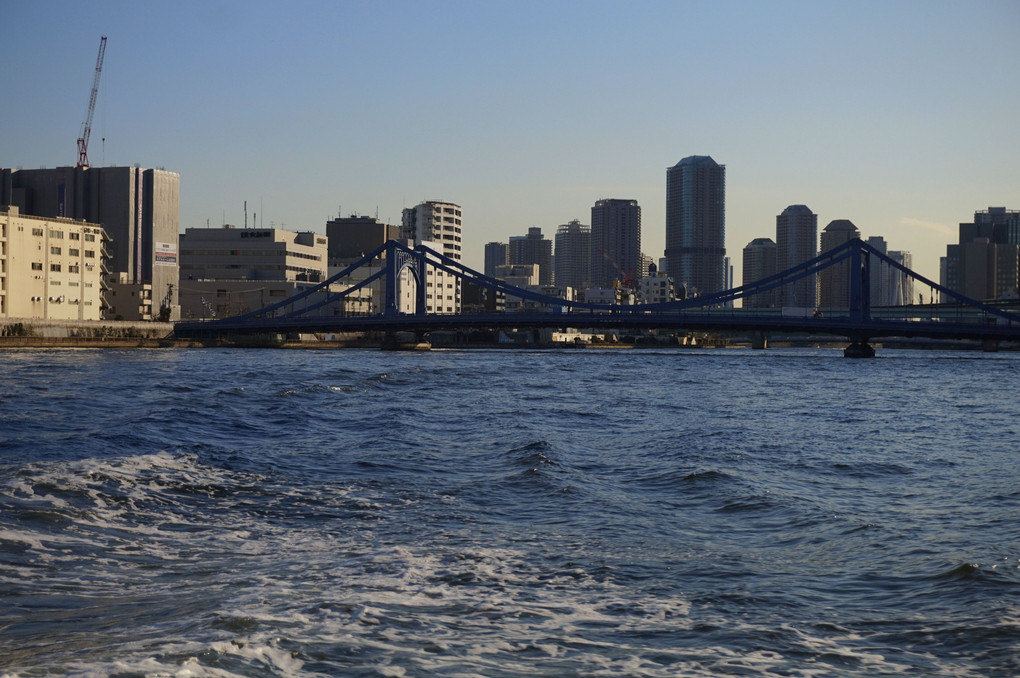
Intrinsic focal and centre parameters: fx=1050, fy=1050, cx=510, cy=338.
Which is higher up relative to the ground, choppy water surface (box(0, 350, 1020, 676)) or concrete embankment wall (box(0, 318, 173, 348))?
concrete embankment wall (box(0, 318, 173, 348))

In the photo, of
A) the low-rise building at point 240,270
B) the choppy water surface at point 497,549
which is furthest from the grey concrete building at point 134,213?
the choppy water surface at point 497,549

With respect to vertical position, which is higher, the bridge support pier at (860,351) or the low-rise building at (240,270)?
the low-rise building at (240,270)

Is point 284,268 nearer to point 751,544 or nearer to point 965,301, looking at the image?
point 965,301

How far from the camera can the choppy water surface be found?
26.3 ft

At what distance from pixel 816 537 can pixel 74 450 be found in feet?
41.9

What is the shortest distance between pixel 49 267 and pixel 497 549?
9374 cm

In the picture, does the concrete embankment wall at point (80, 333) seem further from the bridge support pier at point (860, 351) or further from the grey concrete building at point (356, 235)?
the grey concrete building at point (356, 235)

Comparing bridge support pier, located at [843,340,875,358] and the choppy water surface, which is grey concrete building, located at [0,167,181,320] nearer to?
bridge support pier, located at [843,340,875,358]

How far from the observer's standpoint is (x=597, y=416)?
3038 centimetres

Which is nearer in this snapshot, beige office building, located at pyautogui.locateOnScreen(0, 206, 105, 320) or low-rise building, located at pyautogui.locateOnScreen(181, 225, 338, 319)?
beige office building, located at pyautogui.locateOnScreen(0, 206, 105, 320)

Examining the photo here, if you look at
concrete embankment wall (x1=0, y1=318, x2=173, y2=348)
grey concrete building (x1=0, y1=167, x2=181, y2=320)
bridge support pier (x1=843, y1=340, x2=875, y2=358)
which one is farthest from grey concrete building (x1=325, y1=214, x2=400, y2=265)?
bridge support pier (x1=843, y1=340, x2=875, y2=358)

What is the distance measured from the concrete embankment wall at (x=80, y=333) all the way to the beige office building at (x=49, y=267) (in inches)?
86.2

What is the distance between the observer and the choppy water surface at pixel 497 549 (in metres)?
8.02

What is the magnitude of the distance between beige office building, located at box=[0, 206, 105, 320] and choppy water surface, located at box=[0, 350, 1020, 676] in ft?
233
